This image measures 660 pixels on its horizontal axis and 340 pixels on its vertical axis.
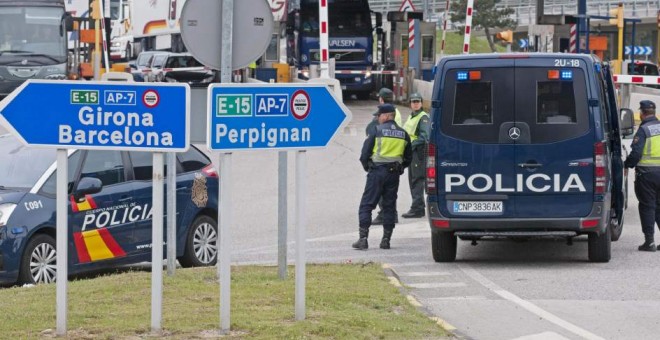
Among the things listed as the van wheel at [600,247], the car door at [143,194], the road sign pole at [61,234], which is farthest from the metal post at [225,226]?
the van wheel at [600,247]

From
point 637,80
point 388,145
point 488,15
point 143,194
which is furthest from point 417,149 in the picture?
point 488,15

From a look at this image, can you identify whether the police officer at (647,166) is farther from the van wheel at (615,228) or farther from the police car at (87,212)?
the police car at (87,212)

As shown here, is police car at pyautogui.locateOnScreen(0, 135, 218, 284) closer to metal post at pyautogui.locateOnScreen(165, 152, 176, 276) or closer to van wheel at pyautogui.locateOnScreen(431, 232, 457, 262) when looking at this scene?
metal post at pyautogui.locateOnScreen(165, 152, 176, 276)

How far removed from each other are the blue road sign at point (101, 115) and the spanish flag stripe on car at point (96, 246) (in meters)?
4.48

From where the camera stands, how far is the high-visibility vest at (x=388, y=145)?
1542 centimetres

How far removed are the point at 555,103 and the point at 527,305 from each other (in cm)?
305

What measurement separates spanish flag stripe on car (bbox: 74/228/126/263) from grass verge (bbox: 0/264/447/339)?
91 cm

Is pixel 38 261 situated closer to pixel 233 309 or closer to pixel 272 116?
pixel 233 309

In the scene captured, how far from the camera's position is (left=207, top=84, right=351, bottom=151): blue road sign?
28.0 ft

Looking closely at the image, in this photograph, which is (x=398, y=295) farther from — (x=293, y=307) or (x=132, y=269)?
(x=132, y=269)

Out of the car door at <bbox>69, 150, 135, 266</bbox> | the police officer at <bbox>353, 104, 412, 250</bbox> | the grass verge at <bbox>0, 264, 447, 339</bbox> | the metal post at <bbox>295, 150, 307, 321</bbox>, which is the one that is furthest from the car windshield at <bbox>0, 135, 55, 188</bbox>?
the metal post at <bbox>295, 150, 307, 321</bbox>

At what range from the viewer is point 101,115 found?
8.30m

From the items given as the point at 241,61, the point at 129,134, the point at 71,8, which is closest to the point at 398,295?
the point at 241,61

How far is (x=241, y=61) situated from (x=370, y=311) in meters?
2.17
